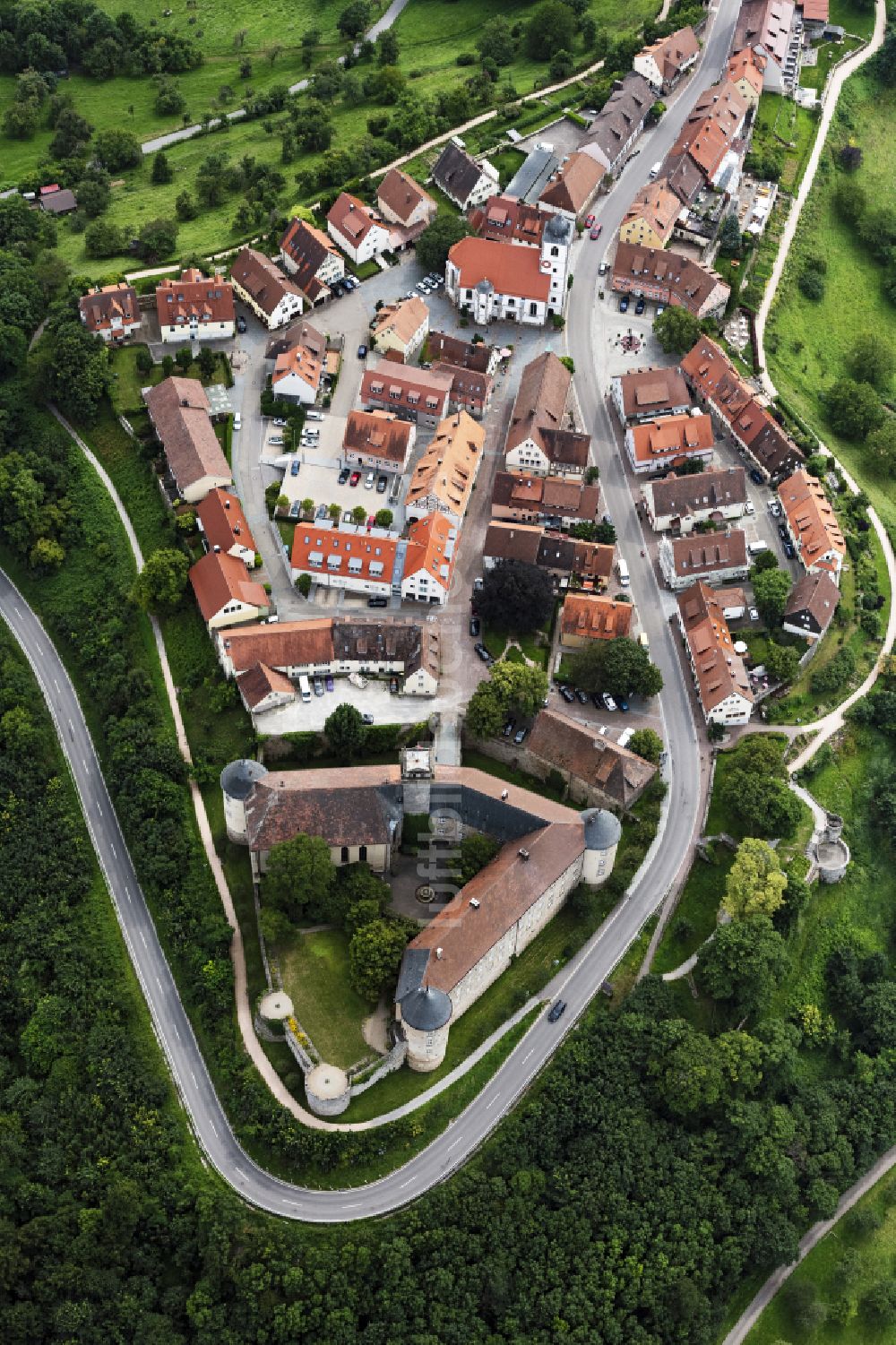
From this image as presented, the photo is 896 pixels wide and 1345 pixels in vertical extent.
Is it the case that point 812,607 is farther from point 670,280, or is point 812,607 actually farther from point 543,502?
point 670,280

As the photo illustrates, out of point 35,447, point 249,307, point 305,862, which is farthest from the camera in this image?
point 249,307

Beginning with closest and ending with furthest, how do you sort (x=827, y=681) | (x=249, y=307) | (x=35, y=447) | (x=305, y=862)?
(x=305, y=862), (x=827, y=681), (x=35, y=447), (x=249, y=307)

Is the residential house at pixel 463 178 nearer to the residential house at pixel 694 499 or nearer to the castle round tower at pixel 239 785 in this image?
the residential house at pixel 694 499

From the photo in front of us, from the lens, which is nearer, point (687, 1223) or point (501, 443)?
point (687, 1223)

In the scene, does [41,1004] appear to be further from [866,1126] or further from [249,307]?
[249,307]

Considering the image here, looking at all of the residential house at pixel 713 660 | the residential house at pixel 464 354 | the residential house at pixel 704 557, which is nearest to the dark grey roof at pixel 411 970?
the residential house at pixel 713 660

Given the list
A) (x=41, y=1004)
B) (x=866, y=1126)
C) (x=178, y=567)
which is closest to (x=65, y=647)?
(x=178, y=567)

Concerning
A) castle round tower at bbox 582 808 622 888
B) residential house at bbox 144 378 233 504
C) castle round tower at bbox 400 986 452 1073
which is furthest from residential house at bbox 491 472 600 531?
castle round tower at bbox 400 986 452 1073

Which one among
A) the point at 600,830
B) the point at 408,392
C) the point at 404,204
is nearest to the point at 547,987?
the point at 600,830
